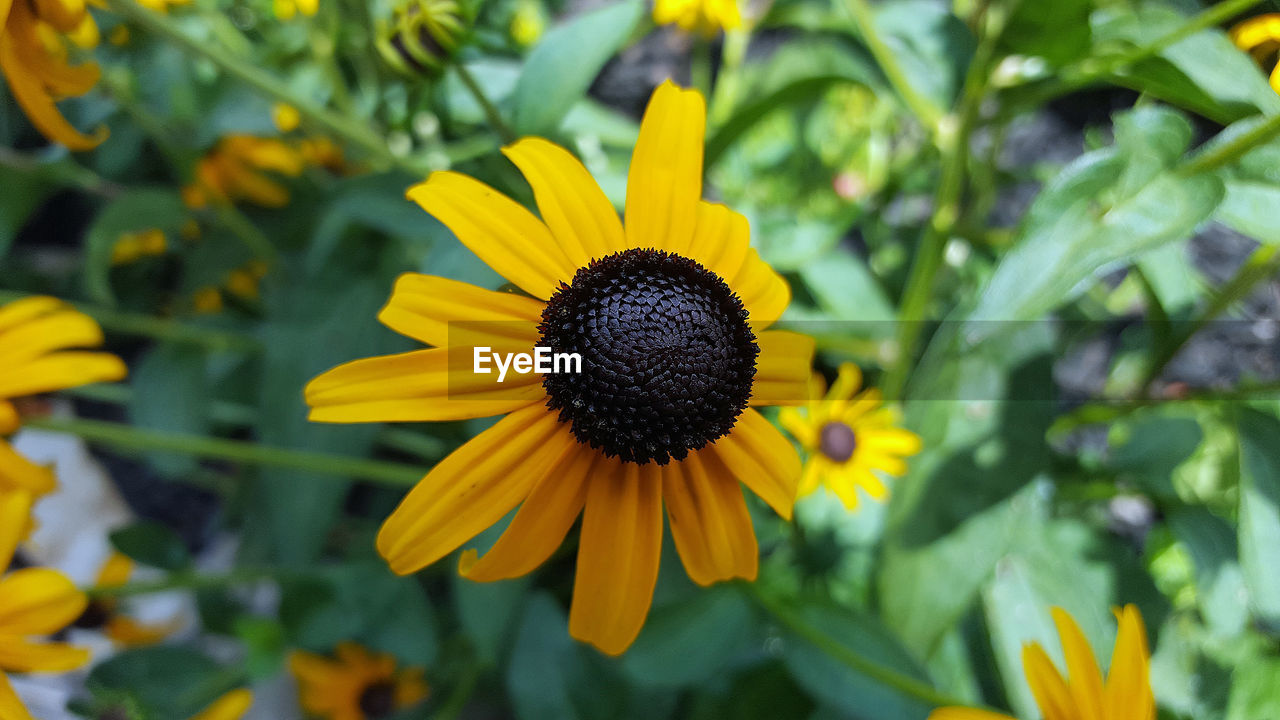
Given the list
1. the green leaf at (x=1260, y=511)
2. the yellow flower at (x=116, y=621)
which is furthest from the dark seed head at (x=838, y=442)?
the yellow flower at (x=116, y=621)

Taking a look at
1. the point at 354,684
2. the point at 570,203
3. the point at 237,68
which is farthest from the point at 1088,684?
the point at 354,684

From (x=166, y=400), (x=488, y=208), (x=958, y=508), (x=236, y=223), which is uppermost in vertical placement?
(x=488, y=208)

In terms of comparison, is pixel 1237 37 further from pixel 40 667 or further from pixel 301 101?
pixel 40 667

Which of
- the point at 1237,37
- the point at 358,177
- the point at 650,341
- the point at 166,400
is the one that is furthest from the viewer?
the point at 166,400

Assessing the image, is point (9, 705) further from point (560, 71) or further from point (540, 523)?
point (560, 71)

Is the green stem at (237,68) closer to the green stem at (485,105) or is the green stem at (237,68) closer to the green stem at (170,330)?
the green stem at (485,105)

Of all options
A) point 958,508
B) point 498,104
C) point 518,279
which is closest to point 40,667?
point 518,279

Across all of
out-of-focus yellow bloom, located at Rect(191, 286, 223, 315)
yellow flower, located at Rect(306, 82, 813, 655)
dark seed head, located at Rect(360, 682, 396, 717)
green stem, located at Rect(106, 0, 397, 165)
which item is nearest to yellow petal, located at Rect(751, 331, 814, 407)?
yellow flower, located at Rect(306, 82, 813, 655)
